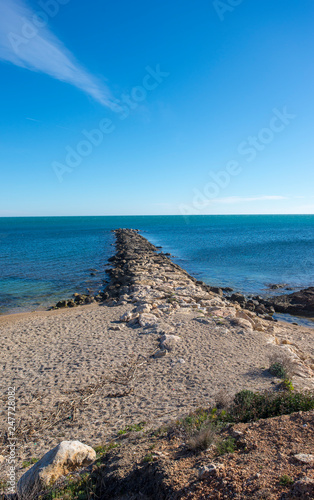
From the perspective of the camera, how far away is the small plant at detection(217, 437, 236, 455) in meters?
4.88

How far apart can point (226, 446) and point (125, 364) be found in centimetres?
584

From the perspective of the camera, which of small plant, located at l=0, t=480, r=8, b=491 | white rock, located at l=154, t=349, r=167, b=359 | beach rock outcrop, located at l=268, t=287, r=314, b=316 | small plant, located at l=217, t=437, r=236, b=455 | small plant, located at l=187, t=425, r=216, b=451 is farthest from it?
beach rock outcrop, located at l=268, t=287, r=314, b=316

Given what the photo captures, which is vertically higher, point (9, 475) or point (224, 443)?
point (224, 443)

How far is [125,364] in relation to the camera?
1034cm

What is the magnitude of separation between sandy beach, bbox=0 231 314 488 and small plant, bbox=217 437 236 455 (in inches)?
91.3

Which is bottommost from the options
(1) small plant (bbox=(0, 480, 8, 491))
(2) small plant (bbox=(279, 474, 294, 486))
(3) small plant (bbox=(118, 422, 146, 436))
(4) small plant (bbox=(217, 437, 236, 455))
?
(3) small plant (bbox=(118, 422, 146, 436))

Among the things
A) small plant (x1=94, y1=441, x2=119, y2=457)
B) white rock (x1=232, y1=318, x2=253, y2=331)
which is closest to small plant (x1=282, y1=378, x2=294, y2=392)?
small plant (x1=94, y1=441, x2=119, y2=457)

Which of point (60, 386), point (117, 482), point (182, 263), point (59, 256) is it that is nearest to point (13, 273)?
point (59, 256)

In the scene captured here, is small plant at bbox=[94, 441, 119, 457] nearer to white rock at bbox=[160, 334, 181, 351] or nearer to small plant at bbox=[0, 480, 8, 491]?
small plant at bbox=[0, 480, 8, 491]

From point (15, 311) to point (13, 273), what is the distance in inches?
529

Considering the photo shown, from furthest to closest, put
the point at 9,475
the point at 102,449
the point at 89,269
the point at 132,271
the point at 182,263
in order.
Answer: the point at 182,263 → the point at 89,269 → the point at 132,271 → the point at 102,449 → the point at 9,475

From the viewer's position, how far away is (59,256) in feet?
144

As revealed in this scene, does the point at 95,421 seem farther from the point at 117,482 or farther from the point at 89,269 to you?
the point at 89,269

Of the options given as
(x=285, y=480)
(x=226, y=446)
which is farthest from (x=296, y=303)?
(x=285, y=480)
